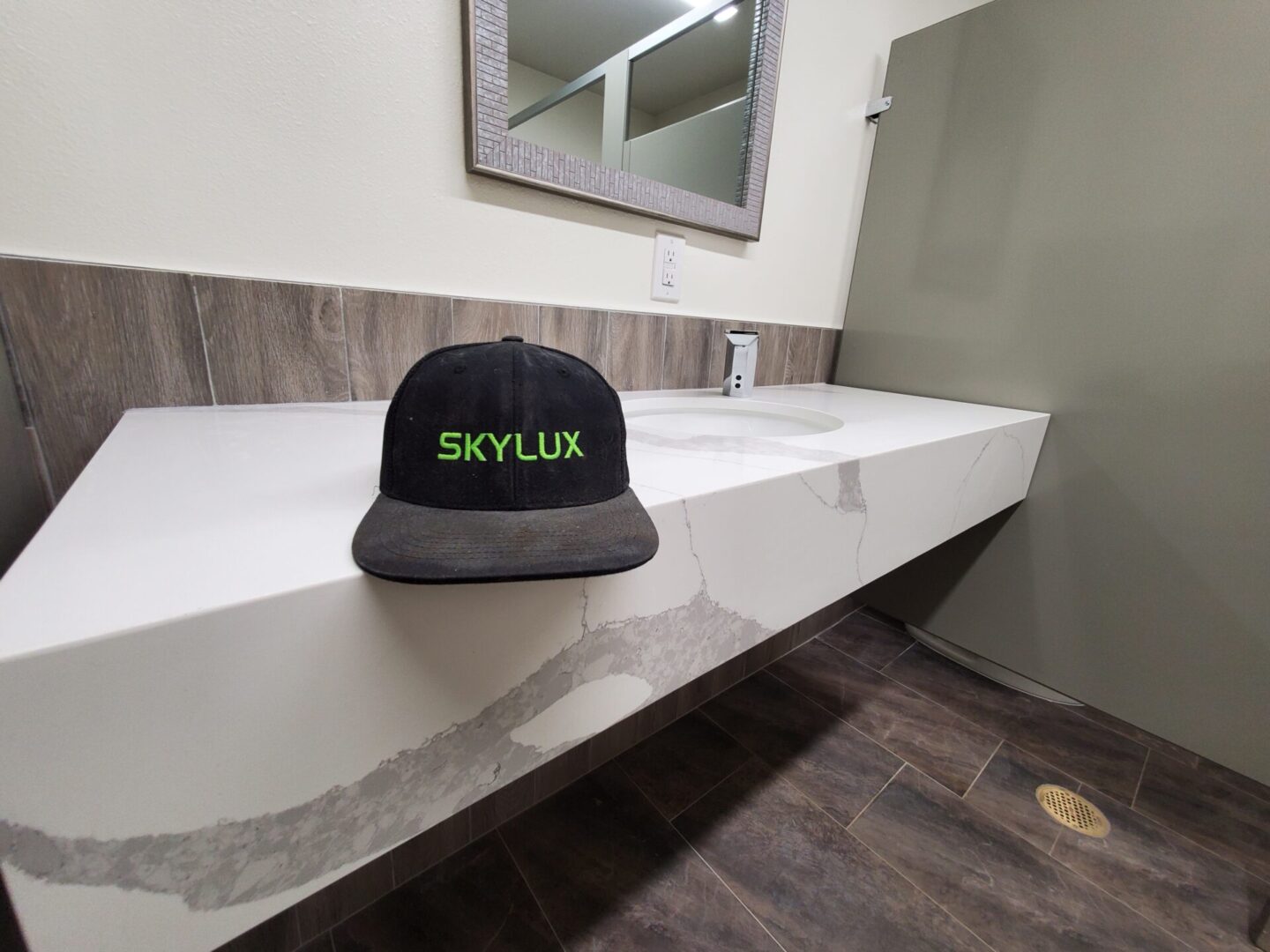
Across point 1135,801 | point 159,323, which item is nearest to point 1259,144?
point 1135,801

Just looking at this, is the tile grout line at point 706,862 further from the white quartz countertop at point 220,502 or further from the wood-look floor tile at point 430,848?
the white quartz countertop at point 220,502

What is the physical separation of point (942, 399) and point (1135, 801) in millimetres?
937

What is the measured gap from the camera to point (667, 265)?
1.01 meters

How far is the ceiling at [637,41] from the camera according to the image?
2.51ft

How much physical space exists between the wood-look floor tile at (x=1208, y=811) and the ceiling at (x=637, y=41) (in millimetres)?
1688

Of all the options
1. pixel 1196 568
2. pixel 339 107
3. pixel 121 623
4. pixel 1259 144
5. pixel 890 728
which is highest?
pixel 1259 144

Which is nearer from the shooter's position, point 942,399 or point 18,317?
point 18,317

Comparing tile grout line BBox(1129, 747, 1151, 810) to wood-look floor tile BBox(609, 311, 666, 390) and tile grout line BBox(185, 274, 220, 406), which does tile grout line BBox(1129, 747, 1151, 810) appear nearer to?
wood-look floor tile BBox(609, 311, 666, 390)

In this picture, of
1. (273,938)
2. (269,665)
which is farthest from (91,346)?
(273,938)

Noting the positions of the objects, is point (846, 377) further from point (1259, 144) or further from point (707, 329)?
point (1259, 144)

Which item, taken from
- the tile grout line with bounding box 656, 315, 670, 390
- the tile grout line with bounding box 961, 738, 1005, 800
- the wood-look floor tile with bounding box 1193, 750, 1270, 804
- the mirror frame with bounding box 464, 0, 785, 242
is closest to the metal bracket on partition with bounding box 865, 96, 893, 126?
the mirror frame with bounding box 464, 0, 785, 242

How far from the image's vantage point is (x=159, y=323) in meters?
0.59

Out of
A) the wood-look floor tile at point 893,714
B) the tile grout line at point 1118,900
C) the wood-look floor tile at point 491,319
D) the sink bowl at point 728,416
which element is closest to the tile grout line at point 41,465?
the wood-look floor tile at point 491,319

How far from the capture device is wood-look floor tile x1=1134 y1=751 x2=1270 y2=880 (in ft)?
3.09
